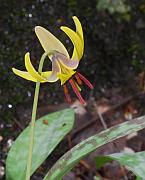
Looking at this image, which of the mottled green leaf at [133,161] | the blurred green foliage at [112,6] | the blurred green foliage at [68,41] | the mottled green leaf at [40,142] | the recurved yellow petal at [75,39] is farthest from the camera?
the blurred green foliage at [112,6]

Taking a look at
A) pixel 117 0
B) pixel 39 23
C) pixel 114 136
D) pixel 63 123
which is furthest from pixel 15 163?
pixel 117 0

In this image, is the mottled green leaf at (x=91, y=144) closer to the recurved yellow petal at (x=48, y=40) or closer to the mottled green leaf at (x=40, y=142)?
the mottled green leaf at (x=40, y=142)

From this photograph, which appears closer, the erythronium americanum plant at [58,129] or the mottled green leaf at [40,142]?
the erythronium americanum plant at [58,129]

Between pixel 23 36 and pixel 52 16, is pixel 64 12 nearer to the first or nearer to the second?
pixel 52 16

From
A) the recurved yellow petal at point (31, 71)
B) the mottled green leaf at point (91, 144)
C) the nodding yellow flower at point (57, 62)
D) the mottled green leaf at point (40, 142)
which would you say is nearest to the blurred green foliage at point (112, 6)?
the mottled green leaf at point (40, 142)

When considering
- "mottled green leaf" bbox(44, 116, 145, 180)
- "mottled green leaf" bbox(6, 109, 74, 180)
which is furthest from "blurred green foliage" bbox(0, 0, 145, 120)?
"mottled green leaf" bbox(44, 116, 145, 180)

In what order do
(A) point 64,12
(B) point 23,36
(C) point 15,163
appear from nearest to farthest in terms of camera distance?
(C) point 15,163 → (B) point 23,36 → (A) point 64,12

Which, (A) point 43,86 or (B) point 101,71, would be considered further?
(B) point 101,71
